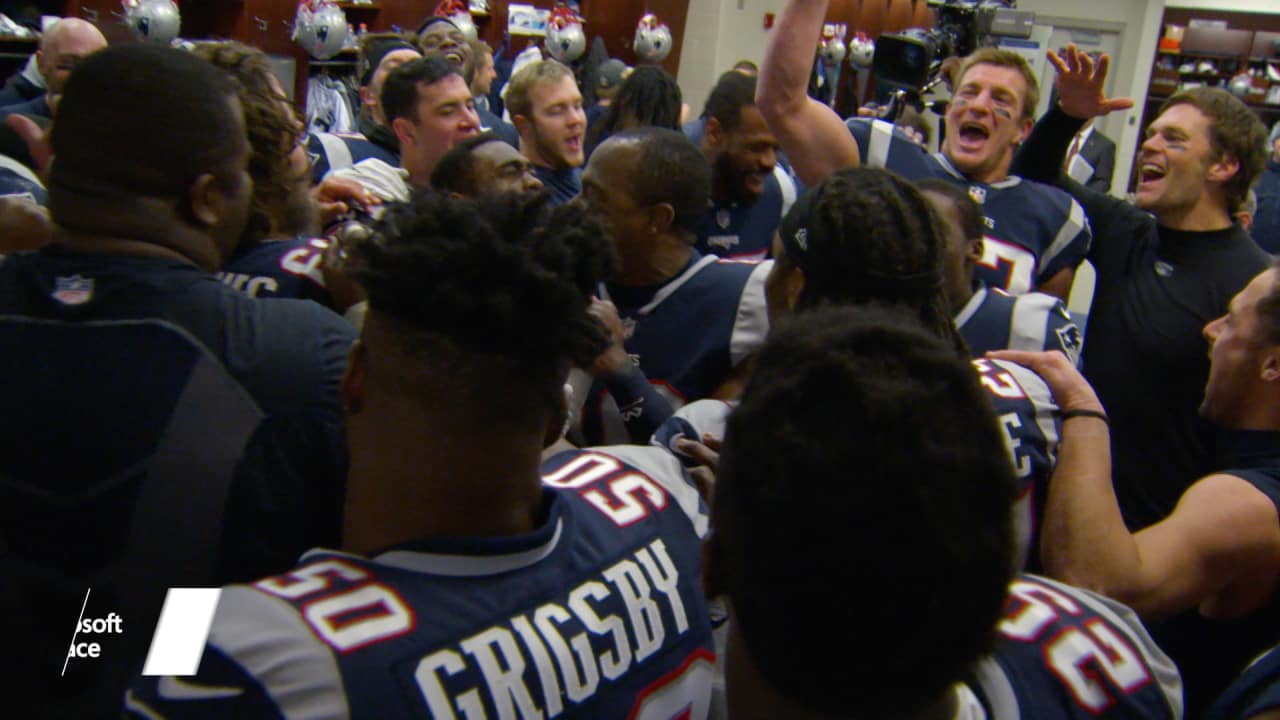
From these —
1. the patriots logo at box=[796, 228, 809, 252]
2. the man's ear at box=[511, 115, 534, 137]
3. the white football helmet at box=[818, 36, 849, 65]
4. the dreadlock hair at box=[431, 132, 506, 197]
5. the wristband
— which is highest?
Answer: the white football helmet at box=[818, 36, 849, 65]

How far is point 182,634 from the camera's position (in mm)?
846

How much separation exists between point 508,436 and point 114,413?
563 millimetres

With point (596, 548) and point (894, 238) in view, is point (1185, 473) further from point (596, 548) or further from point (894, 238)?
point (596, 548)

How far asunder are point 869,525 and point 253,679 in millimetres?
525

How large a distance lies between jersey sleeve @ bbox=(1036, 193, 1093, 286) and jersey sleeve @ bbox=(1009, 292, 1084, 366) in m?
0.81

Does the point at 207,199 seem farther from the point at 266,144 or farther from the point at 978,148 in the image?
the point at 978,148

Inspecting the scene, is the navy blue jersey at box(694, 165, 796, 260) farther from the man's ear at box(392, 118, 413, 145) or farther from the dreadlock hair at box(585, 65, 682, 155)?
the dreadlock hair at box(585, 65, 682, 155)

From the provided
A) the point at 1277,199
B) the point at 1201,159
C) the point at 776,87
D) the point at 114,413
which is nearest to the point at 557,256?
the point at 114,413

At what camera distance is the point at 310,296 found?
1.75 meters

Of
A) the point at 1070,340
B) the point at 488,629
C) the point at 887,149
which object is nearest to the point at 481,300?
the point at 488,629

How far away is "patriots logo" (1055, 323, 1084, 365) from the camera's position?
2.06m

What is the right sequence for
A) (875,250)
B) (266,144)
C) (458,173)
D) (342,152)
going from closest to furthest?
1. (875,250)
2. (266,144)
3. (458,173)
4. (342,152)

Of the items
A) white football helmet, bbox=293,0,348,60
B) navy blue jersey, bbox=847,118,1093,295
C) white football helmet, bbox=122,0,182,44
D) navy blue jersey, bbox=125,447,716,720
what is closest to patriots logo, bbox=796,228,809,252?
navy blue jersey, bbox=125,447,716,720

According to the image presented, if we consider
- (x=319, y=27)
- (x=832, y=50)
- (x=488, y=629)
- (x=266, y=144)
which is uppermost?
(x=832, y=50)
